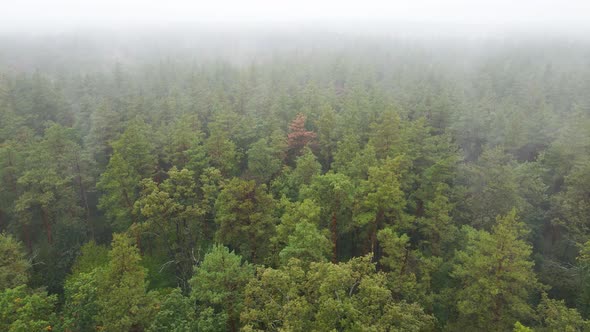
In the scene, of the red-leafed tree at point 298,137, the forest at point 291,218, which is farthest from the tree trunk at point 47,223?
the red-leafed tree at point 298,137

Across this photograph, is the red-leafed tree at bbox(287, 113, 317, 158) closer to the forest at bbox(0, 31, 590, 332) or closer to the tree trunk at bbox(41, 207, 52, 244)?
the forest at bbox(0, 31, 590, 332)

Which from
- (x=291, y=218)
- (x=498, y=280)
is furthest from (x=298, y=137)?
(x=498, y=280)

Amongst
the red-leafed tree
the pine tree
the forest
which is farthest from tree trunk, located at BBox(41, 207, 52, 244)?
the pine tree

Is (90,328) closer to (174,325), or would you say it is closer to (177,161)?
(174,325)

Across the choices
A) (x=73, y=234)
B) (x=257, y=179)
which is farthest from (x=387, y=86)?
(x=73, y=234)

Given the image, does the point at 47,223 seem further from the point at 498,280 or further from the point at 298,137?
the point at 498,280
